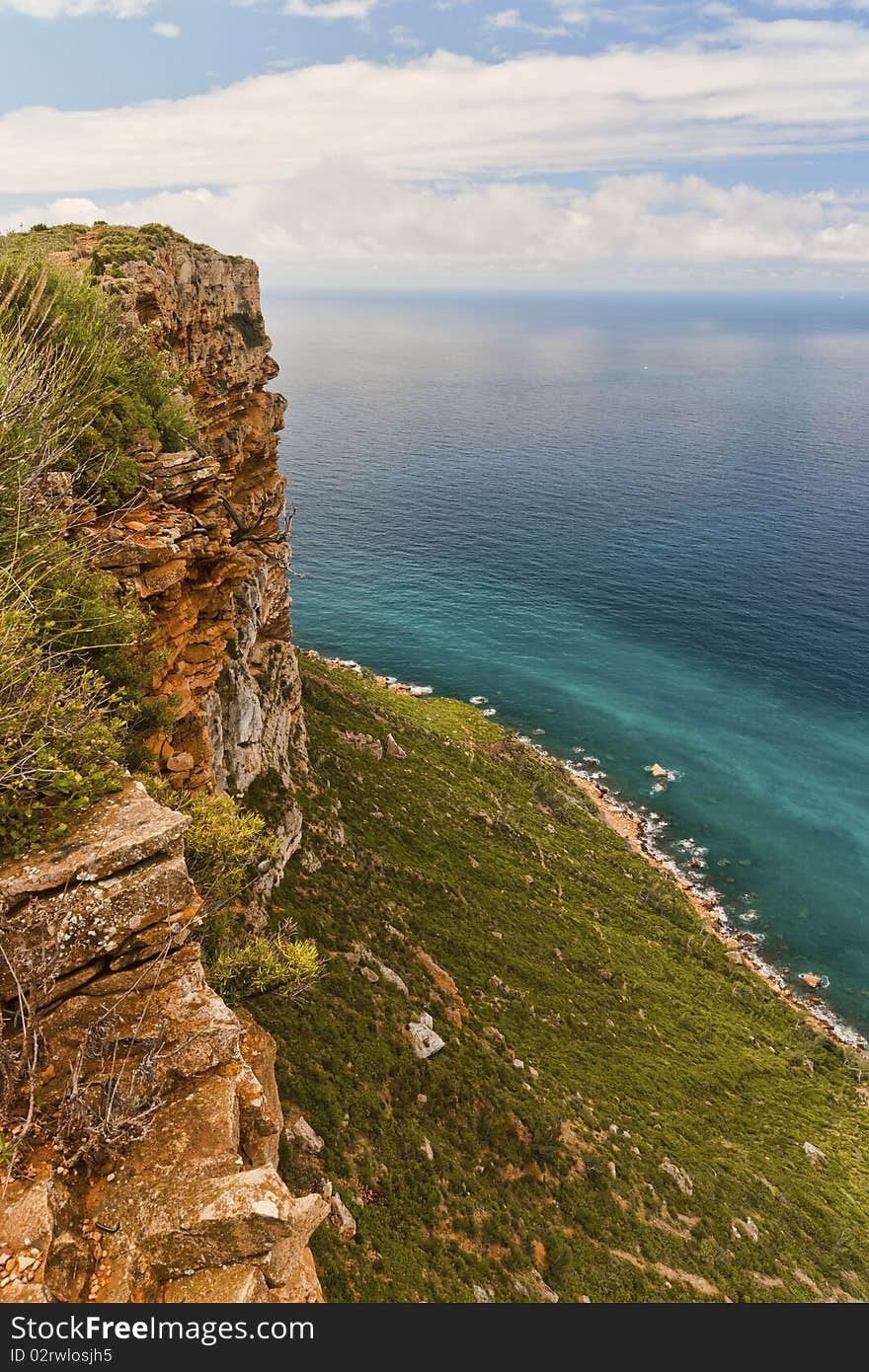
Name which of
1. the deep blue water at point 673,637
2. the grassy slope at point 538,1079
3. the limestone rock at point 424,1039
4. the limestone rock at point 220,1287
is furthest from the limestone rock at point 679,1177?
the deep blue water at point 673,637

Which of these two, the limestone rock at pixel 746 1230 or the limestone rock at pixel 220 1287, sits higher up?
the limestone rock at pixel 220 1287

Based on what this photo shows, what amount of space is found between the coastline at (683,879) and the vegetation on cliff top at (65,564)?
2342 inches

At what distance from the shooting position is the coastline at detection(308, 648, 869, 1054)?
63.0 m

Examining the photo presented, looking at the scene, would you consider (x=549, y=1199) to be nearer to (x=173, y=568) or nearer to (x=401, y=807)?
(x=401, y=807)

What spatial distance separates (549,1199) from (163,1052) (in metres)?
29.0

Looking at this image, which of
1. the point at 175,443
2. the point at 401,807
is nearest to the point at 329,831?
the point at 401,807

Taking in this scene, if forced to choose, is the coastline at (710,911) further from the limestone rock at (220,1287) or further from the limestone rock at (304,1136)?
the limestone rock at (220,1287)

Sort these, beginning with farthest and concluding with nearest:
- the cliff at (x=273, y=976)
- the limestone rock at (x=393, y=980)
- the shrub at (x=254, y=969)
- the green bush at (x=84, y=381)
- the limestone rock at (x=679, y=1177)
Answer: the limestone rock at (x=679, y=1177), the limestone rock at (x=393, y=980), the shrub at (x=254, y=969), the green bush at (x=84, y=381), the cliff at (x=273, y=976)

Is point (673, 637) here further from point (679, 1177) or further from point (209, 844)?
point (209, 844)

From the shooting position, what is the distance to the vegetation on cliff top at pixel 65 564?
35.7ft

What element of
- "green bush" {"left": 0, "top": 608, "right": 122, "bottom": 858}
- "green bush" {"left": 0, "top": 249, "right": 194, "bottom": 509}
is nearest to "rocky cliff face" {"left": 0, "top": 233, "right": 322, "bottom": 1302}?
"green bush" {"left": 0, "top": 608, "right": 122, "bottom": 858}

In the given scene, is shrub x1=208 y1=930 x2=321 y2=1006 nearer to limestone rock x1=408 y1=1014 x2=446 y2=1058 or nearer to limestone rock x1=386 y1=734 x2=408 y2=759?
limestone rock x1=408 y1=1014 x2=446 y2=1058

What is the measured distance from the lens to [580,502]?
606 feet

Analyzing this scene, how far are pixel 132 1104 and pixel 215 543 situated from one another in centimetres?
1642
